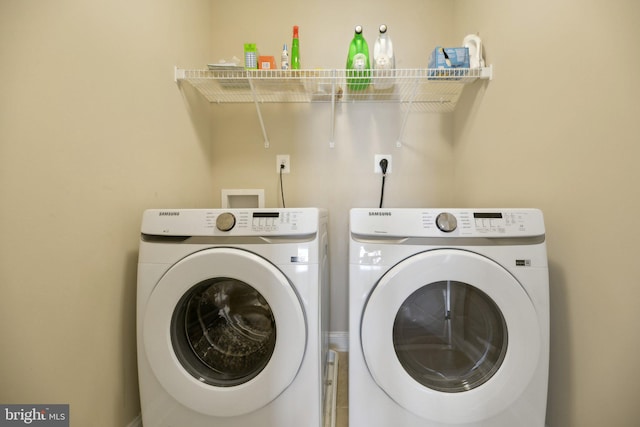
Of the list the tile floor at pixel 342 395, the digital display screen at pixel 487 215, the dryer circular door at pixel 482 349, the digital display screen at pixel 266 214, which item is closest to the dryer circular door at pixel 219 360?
the digital display screen at pixel 266 214

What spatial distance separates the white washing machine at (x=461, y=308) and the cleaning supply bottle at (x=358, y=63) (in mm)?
831

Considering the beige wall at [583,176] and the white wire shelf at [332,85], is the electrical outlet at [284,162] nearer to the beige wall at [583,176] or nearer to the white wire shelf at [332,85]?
the white wire shelf at [332,85]

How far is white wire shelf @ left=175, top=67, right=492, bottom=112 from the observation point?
1.26 meters

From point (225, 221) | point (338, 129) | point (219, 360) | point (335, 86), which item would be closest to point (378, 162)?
point (338, 129)

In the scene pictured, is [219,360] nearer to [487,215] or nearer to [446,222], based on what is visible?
[446,222]

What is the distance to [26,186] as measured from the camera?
643 mm

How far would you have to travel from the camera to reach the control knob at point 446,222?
0.79 m

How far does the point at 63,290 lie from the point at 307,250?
2.25 ft

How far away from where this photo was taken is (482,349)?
0.84 m

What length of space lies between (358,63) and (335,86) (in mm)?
202

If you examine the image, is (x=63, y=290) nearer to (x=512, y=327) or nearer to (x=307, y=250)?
(x=307, y=250)

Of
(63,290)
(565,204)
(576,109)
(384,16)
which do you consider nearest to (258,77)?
(384,16)

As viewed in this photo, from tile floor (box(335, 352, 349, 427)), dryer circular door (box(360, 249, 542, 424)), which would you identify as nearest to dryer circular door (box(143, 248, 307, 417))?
dryer circular door (box(360, 249, 542, 424))

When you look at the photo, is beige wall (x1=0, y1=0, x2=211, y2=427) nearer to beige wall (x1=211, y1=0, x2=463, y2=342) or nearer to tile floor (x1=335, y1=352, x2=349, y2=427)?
beige wall (x1=211, y1=0, x2=463, y2=342)
